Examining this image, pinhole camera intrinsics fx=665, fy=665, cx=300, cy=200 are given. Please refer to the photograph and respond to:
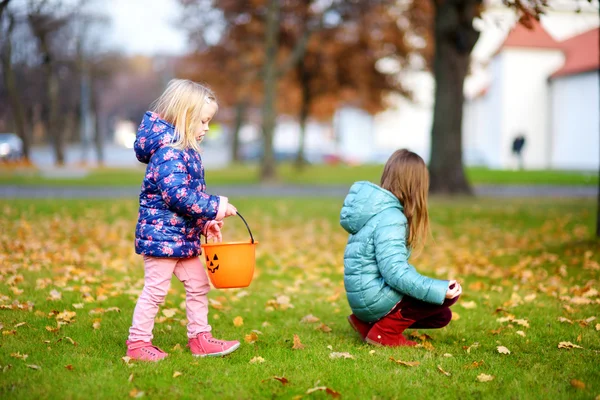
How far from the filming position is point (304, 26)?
29344 mm

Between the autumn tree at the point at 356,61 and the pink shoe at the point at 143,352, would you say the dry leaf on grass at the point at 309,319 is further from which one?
the autumn tree at the point at 356,61

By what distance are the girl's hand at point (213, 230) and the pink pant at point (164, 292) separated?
0.18 metres

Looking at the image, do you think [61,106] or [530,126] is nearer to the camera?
[530,126]

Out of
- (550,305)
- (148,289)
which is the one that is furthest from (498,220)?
(148,289)

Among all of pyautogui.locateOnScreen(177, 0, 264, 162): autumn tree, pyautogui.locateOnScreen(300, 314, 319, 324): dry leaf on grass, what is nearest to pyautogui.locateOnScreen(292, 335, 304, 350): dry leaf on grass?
pyautogui.locateOnScreen(300, 314, 319, 324): dry leaf on grass

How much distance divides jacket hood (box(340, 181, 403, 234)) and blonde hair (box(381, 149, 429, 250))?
74mm

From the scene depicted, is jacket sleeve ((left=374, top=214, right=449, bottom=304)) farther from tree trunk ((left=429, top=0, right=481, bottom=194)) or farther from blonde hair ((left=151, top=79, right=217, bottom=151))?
tree trunk ((left=429, top=0, right=481, bottom=194))

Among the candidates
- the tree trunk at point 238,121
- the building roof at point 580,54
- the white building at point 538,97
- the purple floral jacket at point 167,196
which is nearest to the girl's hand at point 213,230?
the purple floral jacket at point 167,196

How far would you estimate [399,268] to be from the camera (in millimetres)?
4469

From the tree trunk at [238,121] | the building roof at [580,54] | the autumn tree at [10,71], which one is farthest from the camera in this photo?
the tree trunk at [238,121]

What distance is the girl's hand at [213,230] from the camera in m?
4.48

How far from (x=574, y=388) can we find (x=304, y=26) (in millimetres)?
26981

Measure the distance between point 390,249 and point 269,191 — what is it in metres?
15.3

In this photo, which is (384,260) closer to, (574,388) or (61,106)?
(574,388)
